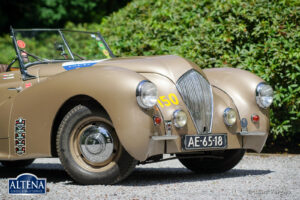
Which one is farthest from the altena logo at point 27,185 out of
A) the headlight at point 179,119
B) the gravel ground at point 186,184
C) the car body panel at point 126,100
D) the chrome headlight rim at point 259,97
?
the chrome headlight rim at point 259,97

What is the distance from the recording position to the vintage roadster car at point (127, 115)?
16.6ft

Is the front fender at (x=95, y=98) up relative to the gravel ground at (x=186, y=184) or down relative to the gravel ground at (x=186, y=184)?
up

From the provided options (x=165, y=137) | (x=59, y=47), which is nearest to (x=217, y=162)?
(x=165, y=137)

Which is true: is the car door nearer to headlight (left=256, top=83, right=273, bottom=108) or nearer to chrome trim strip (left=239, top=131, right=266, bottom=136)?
chrome trim strip (left=239, top=131, right=266, bottom=136)

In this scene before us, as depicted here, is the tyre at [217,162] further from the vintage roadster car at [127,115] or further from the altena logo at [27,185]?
the altena logo at [27,185]

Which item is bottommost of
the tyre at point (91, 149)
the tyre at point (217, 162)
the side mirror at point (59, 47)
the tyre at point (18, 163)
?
the tyre at point (18, 163)

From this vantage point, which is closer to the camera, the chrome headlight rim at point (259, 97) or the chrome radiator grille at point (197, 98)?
the chrome radiator grille at point (197, 98)

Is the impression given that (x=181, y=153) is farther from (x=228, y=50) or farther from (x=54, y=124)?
(x=228, y=50)

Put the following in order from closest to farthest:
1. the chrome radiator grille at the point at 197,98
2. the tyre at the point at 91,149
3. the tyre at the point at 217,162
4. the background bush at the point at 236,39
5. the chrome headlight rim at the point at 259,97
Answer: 1. the tyre at the point at 91,149
2. the chrome radiator grille at the point at 197,98
3. the chrome headlight rim at the point at 259,97
4. the tyre at the point at 217,162
5. the background bush at the point at 236,39

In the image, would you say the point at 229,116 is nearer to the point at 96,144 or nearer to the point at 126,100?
the point at 126,100

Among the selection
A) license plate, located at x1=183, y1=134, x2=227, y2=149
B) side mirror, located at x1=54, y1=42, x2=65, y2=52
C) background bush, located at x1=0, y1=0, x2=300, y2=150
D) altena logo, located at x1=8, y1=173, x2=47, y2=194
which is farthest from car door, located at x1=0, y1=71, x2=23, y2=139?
background bush, located at x1=0, y1=0, x2=300, y2=150

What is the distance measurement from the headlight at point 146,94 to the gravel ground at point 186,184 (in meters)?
0.78

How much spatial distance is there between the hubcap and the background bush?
365 centimetres

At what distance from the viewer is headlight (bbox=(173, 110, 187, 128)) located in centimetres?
530
